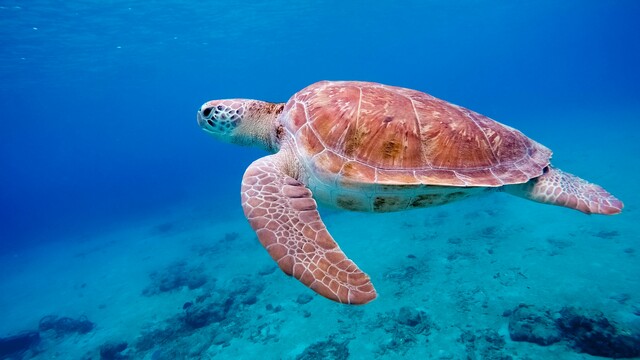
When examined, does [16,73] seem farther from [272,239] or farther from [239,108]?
[272,239]

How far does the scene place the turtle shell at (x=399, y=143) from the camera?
3.25 m

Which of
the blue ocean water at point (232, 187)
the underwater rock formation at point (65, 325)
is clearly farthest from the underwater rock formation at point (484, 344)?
the underwater rock formation at point (65, 325)

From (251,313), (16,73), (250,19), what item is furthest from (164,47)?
(251,313)

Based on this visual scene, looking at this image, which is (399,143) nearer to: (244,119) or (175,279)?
(244,119)

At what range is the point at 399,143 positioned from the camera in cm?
334

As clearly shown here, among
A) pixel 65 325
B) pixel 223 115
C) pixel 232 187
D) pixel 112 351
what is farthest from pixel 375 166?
pixel 232 187

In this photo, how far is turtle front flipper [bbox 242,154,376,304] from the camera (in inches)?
96.5

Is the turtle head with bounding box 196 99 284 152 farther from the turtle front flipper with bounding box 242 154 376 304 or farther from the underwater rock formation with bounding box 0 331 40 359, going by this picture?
the underwater rock formation with bounding box 0 331 40 359

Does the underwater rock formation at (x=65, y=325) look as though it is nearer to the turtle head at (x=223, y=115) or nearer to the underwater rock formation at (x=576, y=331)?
the turtle head at (x=223, y=115)

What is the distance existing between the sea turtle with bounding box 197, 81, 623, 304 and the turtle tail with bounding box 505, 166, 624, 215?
0.01 meters

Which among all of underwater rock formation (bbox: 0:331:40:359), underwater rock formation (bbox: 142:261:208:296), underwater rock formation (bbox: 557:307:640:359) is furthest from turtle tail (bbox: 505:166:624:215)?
underwater rock formation (bbox: 0:331:40:359)

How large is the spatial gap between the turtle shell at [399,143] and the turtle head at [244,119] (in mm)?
785

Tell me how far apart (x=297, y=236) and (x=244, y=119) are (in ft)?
8.17

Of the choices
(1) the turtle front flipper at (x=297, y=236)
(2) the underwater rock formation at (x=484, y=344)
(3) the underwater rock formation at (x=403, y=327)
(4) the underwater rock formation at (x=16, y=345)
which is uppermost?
(1) the turtle front flipper at (x=297, y=236)
